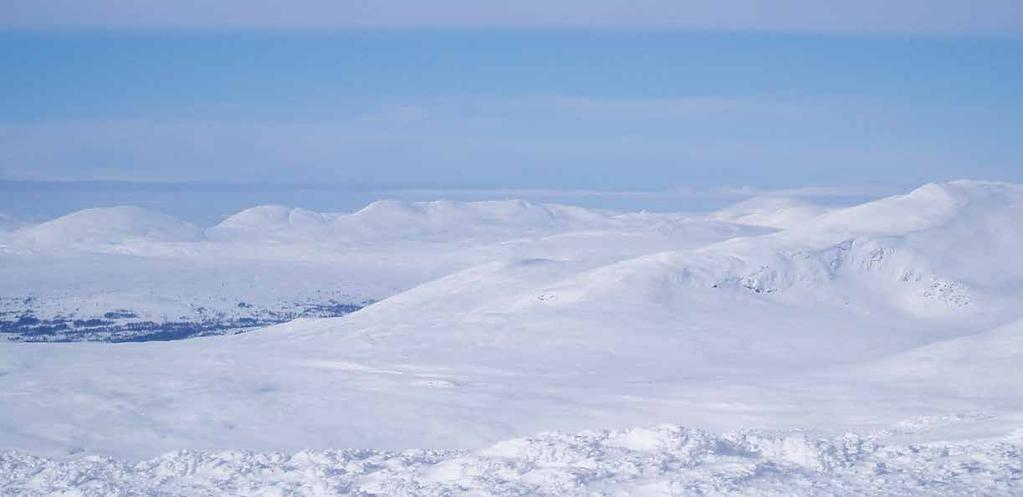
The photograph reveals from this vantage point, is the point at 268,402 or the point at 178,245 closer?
the point at 268,402

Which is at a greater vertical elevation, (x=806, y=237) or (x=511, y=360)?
(x=806, y=237)

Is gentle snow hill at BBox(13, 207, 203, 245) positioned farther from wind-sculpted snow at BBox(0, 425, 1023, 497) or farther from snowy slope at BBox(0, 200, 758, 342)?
wind-sculpted snow at BBox(0, 425, 1023, 497)

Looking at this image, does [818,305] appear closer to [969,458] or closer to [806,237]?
[806,237]

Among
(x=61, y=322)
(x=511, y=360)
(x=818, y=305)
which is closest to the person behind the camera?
(x=511, y=360)

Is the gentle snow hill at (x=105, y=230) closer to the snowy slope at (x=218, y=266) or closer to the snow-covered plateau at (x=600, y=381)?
the snowy slope at (x=218, y=266)

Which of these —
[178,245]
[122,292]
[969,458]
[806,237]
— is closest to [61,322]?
[122,292]

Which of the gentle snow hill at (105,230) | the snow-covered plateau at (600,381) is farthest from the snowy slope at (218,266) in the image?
the snow-covered plateau at (600,381)

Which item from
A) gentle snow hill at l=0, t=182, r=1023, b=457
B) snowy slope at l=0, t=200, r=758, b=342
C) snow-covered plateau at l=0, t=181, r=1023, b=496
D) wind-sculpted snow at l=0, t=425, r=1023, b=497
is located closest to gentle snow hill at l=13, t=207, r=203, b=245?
snowy slope at l=0, t=200, r=758, b=342
